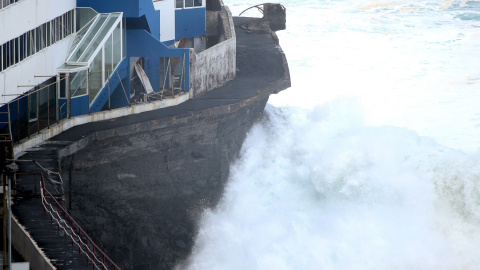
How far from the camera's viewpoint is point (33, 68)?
2469cm

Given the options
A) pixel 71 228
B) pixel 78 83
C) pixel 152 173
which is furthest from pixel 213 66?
pixel 71 228

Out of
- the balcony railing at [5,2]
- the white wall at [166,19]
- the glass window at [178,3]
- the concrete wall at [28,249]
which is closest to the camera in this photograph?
the concrete wall at [28,249]

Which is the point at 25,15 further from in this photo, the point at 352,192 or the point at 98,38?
the point at 352,192

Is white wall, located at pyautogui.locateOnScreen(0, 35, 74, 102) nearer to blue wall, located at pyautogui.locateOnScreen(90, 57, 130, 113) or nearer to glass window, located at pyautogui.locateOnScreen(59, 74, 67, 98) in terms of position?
glass window, located at pyautogui.locateOnScreen(59, 74, 67, 98)

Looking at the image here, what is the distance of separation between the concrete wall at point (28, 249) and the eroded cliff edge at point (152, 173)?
14.2 feet

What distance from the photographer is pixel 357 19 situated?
6012cm

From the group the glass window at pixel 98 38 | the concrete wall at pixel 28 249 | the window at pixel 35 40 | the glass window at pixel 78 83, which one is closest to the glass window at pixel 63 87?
the glass window at pixel 78 83

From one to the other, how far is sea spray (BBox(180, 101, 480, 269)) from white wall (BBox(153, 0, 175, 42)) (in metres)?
4.29

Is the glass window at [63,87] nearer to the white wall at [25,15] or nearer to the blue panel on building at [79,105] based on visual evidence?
the blue panel on building at [79,105]

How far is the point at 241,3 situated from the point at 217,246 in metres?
41.7

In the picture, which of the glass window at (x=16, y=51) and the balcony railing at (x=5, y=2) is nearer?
the balcony railing at (x=5, y=2)

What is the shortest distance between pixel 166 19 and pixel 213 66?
306 cm

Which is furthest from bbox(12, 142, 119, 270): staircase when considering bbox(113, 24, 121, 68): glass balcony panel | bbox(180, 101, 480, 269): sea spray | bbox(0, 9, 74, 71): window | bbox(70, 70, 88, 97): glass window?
bbox(113, 24, 121, 68): glass balcony panel

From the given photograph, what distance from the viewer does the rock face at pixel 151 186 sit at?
23312mm
